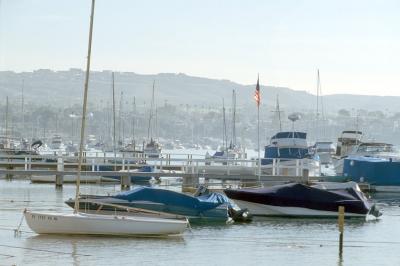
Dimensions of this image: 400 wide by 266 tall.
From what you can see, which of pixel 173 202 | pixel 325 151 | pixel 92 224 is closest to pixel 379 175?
pixel 173 202

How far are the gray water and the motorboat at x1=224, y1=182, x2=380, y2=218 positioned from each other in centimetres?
52

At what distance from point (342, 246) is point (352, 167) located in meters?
29.6

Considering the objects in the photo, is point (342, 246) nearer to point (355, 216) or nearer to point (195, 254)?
point (195, 254)

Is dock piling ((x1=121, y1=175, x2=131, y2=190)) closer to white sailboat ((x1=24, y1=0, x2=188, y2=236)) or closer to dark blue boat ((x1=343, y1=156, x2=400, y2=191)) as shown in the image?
dark blue boat ((x1=343, y1=156, x2=400, y2=191))

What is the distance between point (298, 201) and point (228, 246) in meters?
10.2

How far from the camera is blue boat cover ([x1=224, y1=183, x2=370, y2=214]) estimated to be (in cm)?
4603

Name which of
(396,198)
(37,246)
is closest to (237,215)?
(37,246)

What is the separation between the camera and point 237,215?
43906mm

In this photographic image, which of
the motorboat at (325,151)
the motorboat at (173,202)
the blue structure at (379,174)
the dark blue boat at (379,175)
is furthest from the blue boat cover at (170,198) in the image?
the motorboat at (325,151)

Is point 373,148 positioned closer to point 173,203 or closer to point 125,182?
point 125,182

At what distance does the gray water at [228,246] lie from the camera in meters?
32.9

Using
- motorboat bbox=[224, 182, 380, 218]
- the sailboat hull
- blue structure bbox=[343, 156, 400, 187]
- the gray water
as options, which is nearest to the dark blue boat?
blue structure bbox=[343, 156, 400, 187]

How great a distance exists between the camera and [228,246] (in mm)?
36688

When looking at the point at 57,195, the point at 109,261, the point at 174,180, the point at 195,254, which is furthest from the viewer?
the point at 174,180
